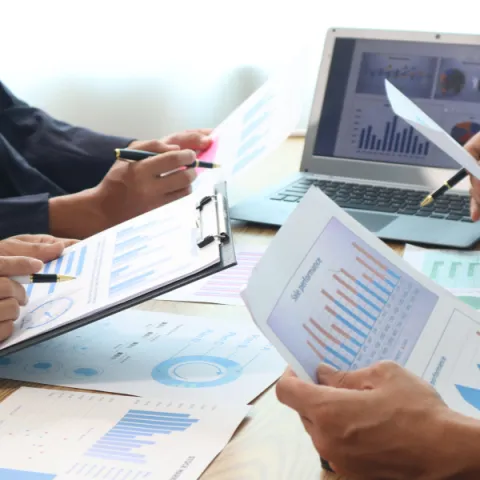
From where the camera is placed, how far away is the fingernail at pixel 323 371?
632mm

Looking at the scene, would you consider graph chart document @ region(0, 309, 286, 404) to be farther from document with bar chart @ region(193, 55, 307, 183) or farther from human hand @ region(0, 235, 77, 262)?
document with bar chart @ region(193, 55, 307, 183)

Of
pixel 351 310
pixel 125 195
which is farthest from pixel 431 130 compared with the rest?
pixel 125 195

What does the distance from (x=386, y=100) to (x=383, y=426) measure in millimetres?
893

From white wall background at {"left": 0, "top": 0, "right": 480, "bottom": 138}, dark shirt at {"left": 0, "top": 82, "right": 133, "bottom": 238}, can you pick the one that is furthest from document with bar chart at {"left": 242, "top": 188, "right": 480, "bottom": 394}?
white wall background at {"left": 0, "top": 0, "right": 480, "bottom": 138}

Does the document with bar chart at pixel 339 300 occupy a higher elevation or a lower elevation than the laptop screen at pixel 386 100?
lower

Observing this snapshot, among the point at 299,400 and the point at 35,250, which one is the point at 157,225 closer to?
the point at 35,250

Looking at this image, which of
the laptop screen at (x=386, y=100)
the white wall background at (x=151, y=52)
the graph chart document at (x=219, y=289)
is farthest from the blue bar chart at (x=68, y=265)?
the white wall background at (x=151, y=52)

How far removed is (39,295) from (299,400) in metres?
0.37

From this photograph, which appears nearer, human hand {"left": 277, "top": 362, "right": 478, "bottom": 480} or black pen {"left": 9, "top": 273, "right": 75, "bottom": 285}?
human hand {"left": 277, "top": 362, "right": 478, "bottom": 480}

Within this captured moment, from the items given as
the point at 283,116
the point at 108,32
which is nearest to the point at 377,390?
the point at 283,116

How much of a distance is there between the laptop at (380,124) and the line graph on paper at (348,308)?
552mm

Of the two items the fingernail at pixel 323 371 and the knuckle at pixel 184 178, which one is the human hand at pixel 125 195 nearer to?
the knuckle at pixel 184 178

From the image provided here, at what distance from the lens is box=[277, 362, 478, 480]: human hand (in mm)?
577

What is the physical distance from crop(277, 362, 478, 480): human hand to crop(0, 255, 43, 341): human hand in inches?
12.9
